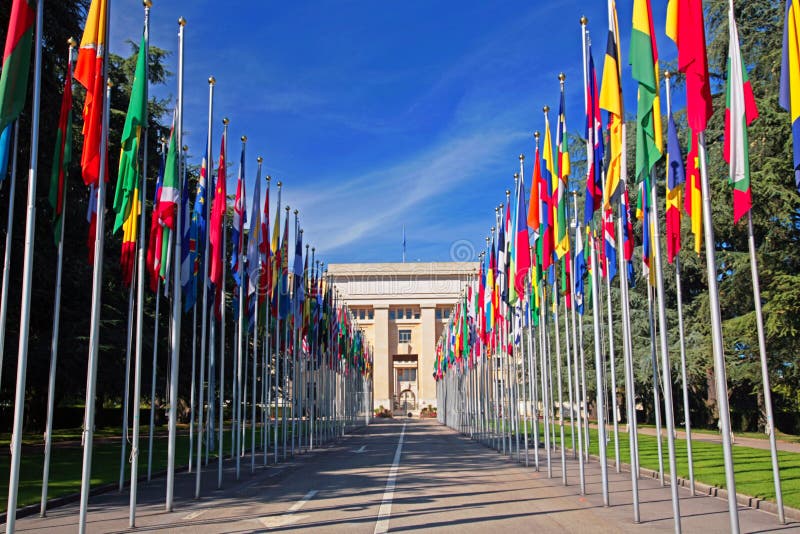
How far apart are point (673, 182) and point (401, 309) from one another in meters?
90.9

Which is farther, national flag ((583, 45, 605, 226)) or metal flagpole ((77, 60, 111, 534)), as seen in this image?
national flag ((583, 45, 605, 226))

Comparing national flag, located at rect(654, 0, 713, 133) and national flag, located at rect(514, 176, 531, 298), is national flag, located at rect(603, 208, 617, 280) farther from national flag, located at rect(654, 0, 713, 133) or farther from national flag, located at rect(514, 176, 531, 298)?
national flag, located at rect(654, 0, 713, 133)

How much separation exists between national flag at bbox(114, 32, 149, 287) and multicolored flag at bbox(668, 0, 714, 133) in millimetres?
8364

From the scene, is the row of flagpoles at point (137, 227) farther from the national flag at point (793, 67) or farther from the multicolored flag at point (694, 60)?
the national flag at point (793, 67)

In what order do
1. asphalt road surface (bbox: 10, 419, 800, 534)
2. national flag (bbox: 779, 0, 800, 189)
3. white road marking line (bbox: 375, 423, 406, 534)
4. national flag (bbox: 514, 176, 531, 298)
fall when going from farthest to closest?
national flag (bbox: 514, 176, 531, 298) < asphalt road surface (bbox: 10, 419, 800, 534) < white road marking line (bbox: 375, 423, 406, 534) < national flag (bbox: 779, 0, 800, 189)

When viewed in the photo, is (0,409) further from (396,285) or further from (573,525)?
(396,285)

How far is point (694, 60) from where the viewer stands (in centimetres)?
1007

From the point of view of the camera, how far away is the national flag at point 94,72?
1186 cm

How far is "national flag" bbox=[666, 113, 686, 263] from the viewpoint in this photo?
13.7 meters

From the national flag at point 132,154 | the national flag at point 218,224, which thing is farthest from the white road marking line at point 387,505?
the national flag at point 132,154

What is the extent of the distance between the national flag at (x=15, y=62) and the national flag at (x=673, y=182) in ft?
34.6

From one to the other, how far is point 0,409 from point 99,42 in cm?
3984

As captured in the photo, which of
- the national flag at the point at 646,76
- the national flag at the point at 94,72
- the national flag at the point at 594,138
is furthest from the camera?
the national flag at the point at 594,138

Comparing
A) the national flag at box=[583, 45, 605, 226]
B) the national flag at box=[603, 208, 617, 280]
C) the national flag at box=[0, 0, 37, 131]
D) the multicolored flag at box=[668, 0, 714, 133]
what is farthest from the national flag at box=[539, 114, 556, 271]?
the national flag at box=[0, 0, 37, 131]
